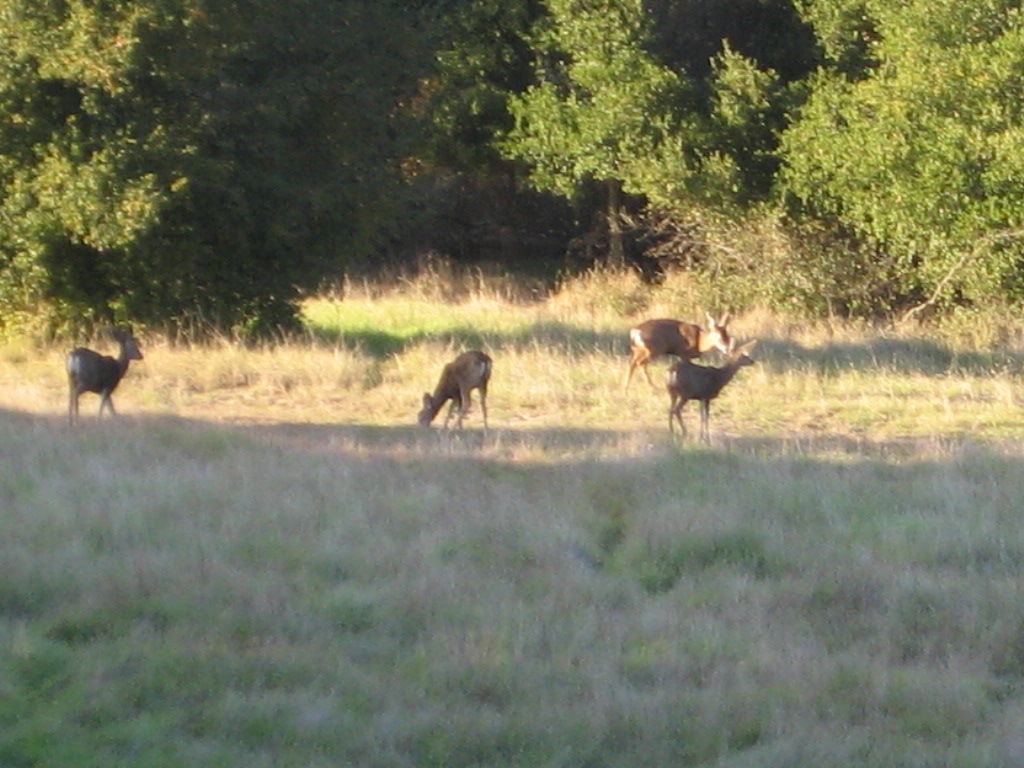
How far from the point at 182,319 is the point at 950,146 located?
11.3 meters

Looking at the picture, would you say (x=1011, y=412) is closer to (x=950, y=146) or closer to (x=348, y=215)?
(x=950, y=146)

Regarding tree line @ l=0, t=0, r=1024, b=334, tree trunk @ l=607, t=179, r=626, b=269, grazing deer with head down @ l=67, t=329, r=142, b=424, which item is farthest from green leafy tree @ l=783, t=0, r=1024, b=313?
grazing deer with head down @ l=67, t=329, r=142, b=424

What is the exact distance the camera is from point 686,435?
14.3 m

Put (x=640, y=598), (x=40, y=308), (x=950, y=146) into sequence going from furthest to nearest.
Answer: (x=950, y=146), (x=40, y=308), (x=640, y=598)

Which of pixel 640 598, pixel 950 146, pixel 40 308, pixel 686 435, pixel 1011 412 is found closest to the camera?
pixel 640 598

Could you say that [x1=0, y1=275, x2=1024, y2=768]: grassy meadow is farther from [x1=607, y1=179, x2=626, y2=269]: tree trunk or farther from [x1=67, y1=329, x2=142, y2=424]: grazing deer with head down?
[x1=607, y1=179, x2=626, y2=269]: tree trunk

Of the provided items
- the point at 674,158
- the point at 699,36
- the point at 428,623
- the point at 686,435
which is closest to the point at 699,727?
the point at 428,623

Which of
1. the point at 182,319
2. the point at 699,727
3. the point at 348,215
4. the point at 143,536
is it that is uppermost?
the point at 348,215

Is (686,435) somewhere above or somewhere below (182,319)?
below

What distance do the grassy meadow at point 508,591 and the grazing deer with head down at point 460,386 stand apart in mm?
271

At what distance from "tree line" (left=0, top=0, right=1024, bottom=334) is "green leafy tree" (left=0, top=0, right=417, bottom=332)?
38 millimetres

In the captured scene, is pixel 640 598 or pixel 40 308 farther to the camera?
pixel 40 308

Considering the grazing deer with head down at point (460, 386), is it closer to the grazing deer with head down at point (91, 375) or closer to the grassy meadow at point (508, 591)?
the grassy meadow at point (508, 591)

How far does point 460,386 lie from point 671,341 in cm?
443
